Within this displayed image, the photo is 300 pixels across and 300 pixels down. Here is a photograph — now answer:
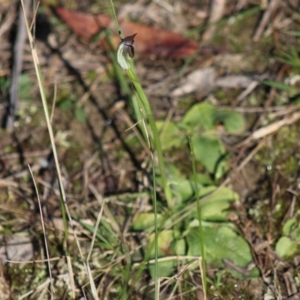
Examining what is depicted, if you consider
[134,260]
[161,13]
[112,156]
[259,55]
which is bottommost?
[134,260]

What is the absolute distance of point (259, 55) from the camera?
8.21 ft

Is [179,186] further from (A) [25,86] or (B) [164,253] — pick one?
(A) [25,86]

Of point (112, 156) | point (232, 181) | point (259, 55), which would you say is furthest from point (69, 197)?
point (259, 55)

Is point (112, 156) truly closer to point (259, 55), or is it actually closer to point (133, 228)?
point (133, 228)

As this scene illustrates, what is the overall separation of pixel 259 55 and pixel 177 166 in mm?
682

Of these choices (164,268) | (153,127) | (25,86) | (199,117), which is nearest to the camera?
(153,127)

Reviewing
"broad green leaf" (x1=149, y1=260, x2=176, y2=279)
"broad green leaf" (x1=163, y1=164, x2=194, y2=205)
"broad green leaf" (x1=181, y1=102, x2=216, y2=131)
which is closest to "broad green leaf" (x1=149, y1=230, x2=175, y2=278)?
"broad green leaf" (x1=149, y1=260, x2=176, y2=279)

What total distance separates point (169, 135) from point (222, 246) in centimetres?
55

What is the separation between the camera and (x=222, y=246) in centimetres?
186

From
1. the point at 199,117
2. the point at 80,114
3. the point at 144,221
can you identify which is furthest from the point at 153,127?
the point at 80,114

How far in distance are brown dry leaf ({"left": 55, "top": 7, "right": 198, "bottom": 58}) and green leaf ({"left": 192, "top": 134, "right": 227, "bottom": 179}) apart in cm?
49

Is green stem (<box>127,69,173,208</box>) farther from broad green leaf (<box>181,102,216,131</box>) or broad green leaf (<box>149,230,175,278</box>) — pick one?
broad green leaf (<box>181,102,216,131</box>)

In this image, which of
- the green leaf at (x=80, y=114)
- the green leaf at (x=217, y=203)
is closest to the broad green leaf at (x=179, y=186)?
the green leaf at (x=217, y=203)

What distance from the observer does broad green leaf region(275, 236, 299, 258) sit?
185cm
